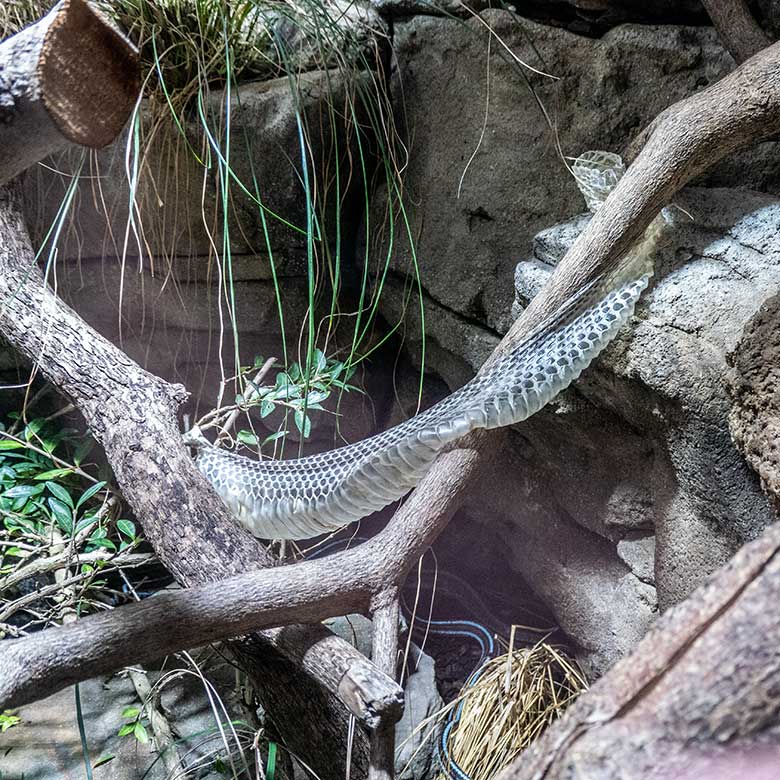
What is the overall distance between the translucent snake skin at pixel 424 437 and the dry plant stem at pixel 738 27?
0.33 metres

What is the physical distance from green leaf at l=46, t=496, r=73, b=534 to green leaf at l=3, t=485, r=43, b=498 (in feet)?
0.13

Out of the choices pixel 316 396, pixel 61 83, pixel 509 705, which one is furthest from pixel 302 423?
pixel 61 83

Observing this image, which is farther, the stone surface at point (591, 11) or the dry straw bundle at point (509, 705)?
the stone surface at point (591, 11)

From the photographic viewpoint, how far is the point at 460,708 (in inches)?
54.7

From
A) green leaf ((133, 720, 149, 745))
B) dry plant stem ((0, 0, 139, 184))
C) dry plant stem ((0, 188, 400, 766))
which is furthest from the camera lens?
green leaf ((133, 720, 149, 745))

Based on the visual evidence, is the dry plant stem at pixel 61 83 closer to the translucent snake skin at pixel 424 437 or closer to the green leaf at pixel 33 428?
the translucent snake skin at pixel 424 437

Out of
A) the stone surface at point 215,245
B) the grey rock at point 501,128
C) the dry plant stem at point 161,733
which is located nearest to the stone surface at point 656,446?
the grey rock at point 501,128

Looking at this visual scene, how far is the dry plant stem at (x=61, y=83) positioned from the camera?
0.49 m

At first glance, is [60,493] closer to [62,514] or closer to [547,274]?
[62,514]

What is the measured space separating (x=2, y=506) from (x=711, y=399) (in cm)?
144

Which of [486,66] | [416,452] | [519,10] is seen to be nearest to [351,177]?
[486,66]

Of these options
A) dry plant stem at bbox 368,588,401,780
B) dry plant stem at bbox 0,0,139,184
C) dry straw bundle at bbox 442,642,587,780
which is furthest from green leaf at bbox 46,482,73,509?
dry plant stem at bbox 0,0,139,184

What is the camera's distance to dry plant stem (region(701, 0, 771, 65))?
1183mm

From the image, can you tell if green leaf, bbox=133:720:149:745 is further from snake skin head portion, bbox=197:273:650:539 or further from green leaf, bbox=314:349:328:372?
green leaf, bbox=314:349:328:372
